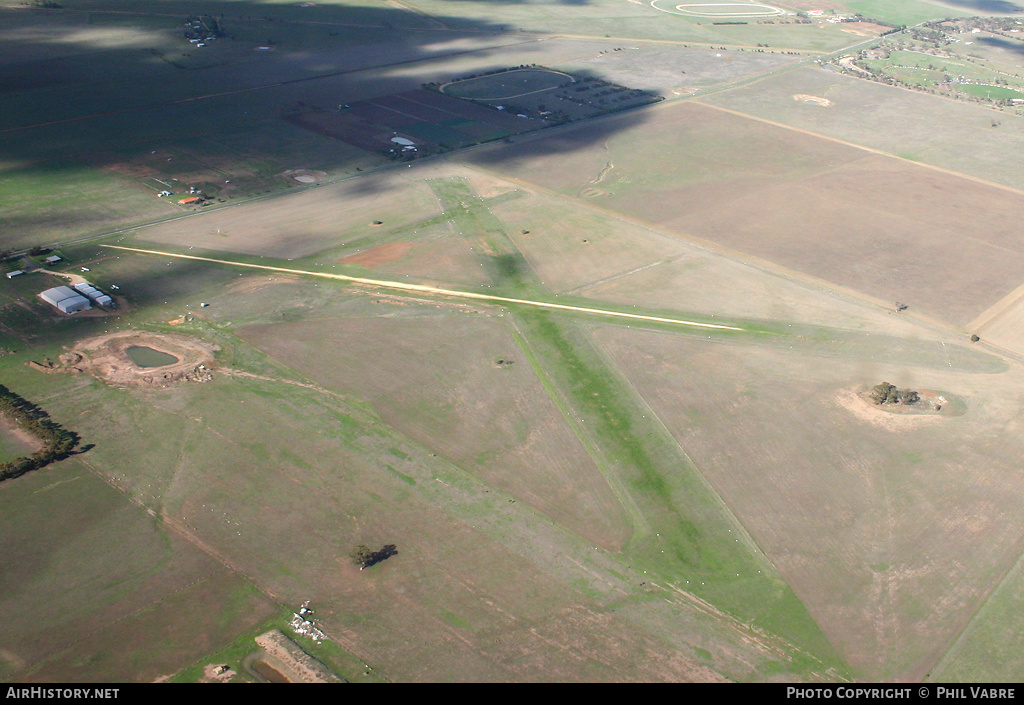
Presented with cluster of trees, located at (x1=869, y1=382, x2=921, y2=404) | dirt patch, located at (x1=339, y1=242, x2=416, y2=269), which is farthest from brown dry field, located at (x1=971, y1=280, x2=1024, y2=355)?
dirt patch, located at (x1=339, y1=242, x2=416, y2=269)

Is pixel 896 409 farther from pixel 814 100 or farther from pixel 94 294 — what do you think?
pixel 814 100

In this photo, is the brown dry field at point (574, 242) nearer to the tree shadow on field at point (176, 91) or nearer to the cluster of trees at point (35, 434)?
the tree shadow on field at point (176, 91)

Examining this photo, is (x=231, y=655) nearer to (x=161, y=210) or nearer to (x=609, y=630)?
(x=609, y=630)

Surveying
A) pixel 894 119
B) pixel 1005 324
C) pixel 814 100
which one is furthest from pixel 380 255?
pixel 894 119

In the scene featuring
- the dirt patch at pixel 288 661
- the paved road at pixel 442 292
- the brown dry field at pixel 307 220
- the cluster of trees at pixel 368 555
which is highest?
the brown dry field at pixel 307 220

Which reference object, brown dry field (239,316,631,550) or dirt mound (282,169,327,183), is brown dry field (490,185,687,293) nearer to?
brown dry field (239,316,631,550)

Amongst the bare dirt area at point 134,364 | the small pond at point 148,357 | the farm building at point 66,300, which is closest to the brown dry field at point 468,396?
the bare dirt area at point 134,364
